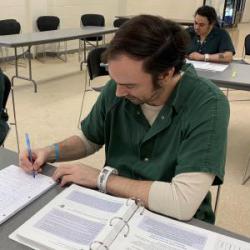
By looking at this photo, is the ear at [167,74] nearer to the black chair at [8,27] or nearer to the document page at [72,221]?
the document page at [72,221]

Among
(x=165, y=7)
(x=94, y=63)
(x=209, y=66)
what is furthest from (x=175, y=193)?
(x=165, y=7)

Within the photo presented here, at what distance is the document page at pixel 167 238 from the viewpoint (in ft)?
2.92

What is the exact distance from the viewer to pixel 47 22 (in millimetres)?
6094

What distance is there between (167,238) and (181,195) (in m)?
0.15

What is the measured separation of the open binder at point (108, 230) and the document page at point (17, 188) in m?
0.07

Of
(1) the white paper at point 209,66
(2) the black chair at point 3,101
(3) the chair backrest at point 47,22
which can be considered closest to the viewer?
(2) the black chair at point 3,101

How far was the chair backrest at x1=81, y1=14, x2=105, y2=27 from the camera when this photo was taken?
20.7 feet

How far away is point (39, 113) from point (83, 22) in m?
3.14

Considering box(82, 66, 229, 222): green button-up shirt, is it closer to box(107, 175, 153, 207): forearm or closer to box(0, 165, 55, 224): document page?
box(107, 175, 153, 207): forearm

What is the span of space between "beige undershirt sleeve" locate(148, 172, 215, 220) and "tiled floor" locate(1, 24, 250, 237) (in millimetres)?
1187

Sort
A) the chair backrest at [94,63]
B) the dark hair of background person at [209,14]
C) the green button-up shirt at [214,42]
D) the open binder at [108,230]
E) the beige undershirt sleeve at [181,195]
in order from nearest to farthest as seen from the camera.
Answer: the open binder at [108,230] < the beige undershirt sleeve at [181,195] < the chair backrest at [94,63] < the dark hair of background person at [209,14] < the green button-up shirt at [214,42]

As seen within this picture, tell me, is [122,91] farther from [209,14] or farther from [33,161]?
[209,14]

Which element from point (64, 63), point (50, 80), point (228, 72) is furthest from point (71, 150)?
point (64, 63)

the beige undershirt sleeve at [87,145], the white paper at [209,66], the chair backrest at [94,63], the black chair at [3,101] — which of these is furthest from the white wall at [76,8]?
the beige undershirt sleeve at [87,145]
